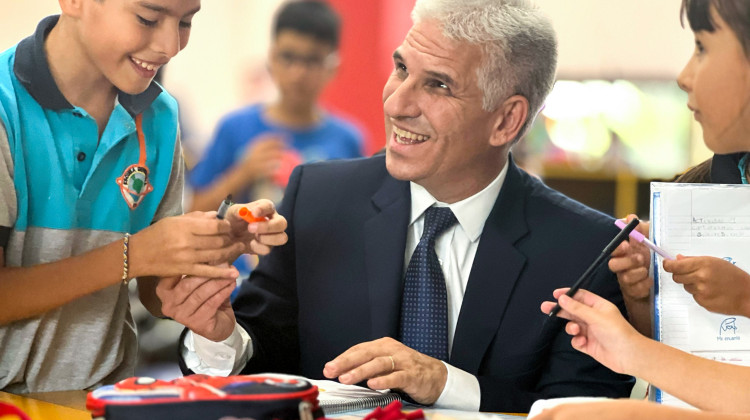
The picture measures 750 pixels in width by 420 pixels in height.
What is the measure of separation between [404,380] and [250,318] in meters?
0.51

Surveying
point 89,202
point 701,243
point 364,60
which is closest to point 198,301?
point 89,202

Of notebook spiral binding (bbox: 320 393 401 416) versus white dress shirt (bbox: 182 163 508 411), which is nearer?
notebook spiral binding (bbox: 320 393 401 416)

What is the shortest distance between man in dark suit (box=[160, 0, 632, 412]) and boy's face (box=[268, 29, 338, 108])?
5.60 ft

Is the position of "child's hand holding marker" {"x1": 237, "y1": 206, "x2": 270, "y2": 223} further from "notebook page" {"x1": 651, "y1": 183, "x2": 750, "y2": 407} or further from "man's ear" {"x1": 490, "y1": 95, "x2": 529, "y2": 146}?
"notebook page" {"x1": 651, "y1": 183, "x2": 750, "y2": 407}

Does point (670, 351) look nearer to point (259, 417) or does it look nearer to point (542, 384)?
point (542, 384)

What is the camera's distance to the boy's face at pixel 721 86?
1814 millimetres

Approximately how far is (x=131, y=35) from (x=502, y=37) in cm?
78

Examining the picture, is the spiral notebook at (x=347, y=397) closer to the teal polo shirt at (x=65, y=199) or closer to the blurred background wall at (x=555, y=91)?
the teal polo shirt at (x=65, y=199)

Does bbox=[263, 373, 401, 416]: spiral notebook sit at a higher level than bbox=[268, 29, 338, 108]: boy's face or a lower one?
lower

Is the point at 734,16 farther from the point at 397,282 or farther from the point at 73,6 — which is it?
the point at 73,6

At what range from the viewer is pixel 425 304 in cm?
187

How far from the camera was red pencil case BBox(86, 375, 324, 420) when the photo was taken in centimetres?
123

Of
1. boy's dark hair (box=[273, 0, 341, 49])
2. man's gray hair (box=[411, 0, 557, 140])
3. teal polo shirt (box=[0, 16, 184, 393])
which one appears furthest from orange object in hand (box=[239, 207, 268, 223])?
boy's dark hair (box=[273, 0, 341, 49])

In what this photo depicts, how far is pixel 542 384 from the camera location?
186 cm
